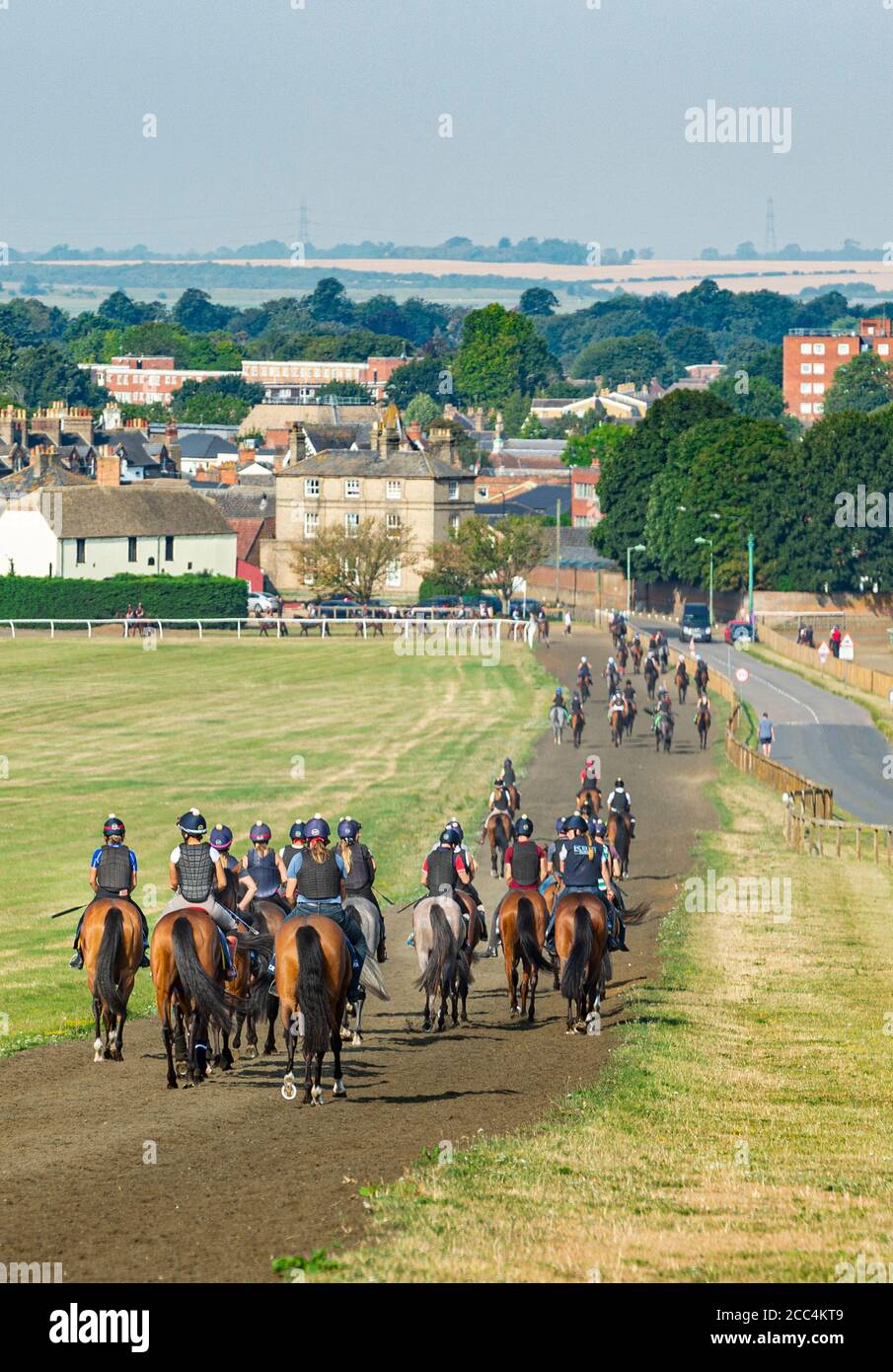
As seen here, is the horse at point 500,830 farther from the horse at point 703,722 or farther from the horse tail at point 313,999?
the horse at point 703,722

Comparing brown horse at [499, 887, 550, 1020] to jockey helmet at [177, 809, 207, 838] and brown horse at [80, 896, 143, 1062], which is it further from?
jockey helmet at [177, 809, 207, 838]

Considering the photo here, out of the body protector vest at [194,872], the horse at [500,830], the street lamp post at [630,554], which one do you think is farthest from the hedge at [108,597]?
the body protector vest at [194,872]

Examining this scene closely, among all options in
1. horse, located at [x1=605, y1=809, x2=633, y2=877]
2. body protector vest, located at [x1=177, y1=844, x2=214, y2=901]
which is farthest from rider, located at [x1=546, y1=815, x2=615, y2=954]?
horse, located at [x1=605, y1=809, x2=633, y2=877]

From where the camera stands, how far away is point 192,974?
19.1 m

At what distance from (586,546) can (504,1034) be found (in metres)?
139

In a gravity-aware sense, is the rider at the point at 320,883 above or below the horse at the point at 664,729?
above

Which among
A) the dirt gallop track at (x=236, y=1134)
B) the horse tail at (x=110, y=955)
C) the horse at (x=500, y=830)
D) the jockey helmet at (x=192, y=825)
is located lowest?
the horse at (x=500, y=830)

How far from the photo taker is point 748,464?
4857 inches

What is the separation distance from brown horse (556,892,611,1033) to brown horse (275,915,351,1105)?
389 cm

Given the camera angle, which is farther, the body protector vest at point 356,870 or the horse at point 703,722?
the horse at point 703,722

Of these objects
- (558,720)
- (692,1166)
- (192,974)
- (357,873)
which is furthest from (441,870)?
(558,720)

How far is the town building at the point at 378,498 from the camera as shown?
439 ft

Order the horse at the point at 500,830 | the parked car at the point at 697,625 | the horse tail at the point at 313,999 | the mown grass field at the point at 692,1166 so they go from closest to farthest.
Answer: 1. the mown grass field at the point at 692,1166
2. the horse tail at the point at 313,999
3. the horse at the point at 500,830
4. the parked car at the point at 697,625
